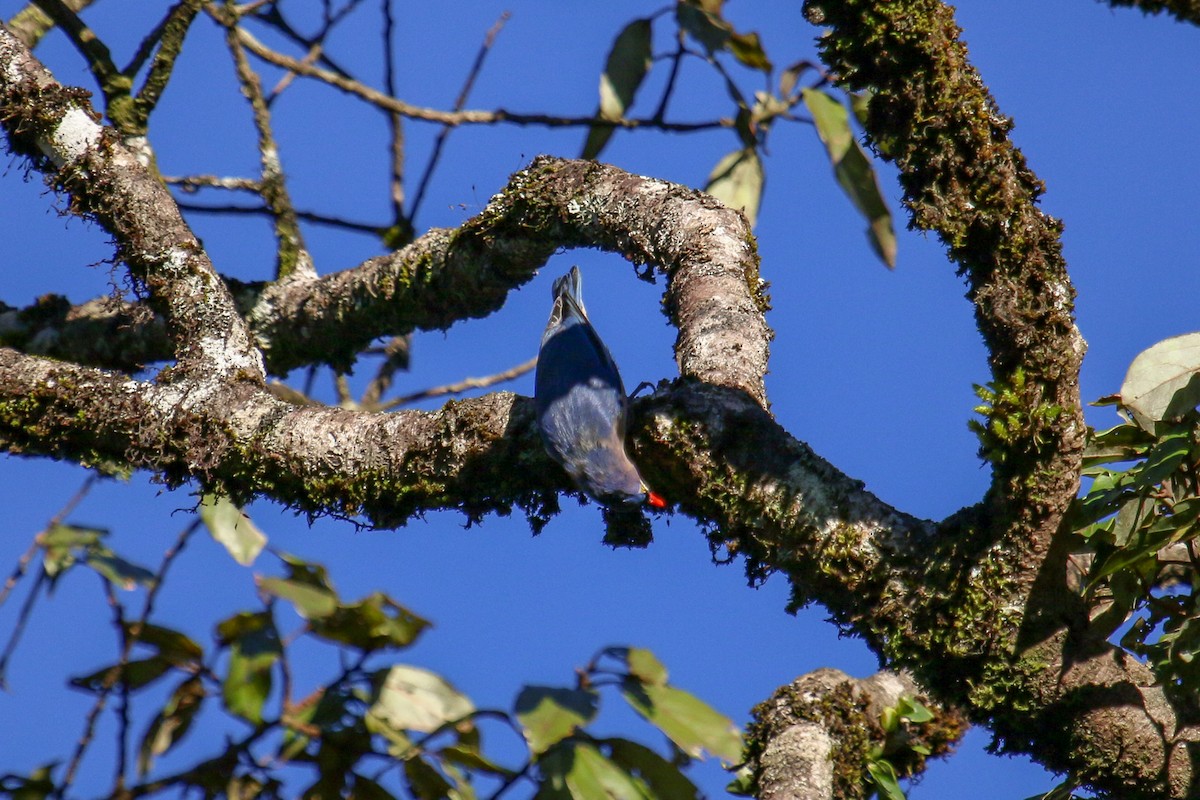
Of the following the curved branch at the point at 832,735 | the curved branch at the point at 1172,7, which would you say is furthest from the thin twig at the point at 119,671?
the curved branch at the point at 1172,7

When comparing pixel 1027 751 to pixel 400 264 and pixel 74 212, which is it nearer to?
pixel 400 264

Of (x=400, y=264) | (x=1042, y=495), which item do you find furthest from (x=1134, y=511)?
(x=400, y=264)

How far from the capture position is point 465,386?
16.0ft

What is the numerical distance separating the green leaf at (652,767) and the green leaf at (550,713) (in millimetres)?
153

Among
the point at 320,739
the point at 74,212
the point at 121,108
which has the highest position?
the point at 121,108

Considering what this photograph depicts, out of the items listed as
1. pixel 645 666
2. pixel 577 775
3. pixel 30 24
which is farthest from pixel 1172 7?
pixel 30 24

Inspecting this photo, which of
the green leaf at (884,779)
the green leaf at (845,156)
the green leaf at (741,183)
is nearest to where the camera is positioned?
the green leaf at (845,156)

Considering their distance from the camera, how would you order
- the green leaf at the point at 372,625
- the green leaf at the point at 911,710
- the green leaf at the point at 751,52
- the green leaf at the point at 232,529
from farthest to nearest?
the green leaf at the point at 911,710, the green leaf at the point at 751,52, the green leaf at the point at 232,529, the green leaf at the point at 372,625

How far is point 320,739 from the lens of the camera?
1.89 meters

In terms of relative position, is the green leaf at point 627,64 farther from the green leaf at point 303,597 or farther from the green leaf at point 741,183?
the green leaf at point 303,597

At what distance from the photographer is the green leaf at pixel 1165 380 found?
7.17 feet

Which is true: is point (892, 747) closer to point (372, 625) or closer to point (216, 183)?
point (372, 625)

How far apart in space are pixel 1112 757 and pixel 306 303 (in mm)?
3007

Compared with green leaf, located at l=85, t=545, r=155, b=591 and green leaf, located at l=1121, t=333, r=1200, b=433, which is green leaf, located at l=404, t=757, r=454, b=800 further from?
green leaf, located at l=1121, t=333, r=1200, b=433
